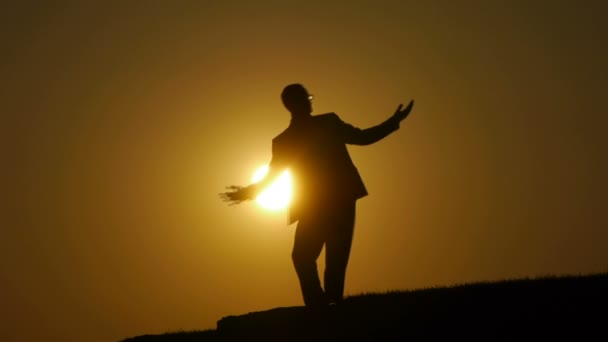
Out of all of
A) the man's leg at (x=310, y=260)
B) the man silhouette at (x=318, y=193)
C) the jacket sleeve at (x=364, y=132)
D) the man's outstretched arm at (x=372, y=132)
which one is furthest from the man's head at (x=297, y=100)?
the man's leg at (x=310, y=260)

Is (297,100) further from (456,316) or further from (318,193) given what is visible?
(456,316)

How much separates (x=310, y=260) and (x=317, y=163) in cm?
109

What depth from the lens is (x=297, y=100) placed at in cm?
1026

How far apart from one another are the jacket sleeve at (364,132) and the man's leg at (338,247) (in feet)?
2.46

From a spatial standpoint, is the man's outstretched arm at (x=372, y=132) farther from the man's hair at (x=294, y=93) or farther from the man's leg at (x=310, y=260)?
the man's leg at (x=310, y=260)

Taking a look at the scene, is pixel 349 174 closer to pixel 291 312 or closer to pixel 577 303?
pixel 291 312

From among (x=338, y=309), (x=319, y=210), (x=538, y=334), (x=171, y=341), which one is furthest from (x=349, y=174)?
(x=171, y=341)

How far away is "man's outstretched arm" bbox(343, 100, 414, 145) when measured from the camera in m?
10.6

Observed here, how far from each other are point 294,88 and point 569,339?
4049 mm

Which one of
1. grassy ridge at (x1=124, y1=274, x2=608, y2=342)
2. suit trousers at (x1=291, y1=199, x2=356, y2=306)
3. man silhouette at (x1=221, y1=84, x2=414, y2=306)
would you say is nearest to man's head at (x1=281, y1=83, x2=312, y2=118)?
man silhouette at (x1=221, y1=84, x2=414, y2=306)

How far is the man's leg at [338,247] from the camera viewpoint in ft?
33.8

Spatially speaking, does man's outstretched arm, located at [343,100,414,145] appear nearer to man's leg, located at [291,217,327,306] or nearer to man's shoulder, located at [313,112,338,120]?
man's shoulder, located at [313,112,338,120]

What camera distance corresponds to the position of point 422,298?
10.6 m

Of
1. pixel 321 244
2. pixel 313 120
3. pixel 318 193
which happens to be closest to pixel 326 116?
pixel 313 120
